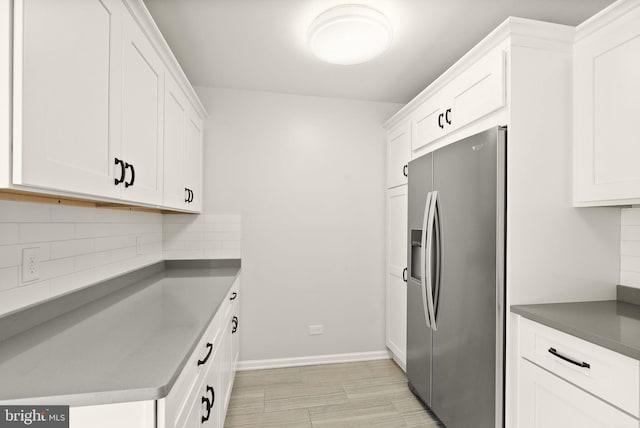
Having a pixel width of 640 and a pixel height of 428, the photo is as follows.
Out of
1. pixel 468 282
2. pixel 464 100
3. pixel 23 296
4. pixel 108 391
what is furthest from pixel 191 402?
pixel 464 100

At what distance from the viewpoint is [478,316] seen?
63.7 inches

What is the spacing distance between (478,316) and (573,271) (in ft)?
1.67

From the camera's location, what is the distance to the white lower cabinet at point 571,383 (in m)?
1.08

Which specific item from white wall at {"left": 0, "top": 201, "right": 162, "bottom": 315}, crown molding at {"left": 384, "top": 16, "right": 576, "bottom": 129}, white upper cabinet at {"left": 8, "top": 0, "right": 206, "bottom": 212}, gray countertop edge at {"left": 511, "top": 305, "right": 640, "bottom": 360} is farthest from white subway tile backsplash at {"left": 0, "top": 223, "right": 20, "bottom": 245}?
crown molding at {"left": 384, "top": 16, "right": 576, "bottom": 129}

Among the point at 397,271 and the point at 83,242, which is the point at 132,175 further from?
the point at 397,271

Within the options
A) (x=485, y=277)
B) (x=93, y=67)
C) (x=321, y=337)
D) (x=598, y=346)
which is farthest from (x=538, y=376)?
(x=93, y=67)

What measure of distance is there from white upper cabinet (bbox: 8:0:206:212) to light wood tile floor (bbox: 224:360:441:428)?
1.56 meters

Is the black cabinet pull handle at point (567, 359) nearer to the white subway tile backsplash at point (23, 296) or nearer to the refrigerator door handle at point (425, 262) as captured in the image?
the refrigerator door handle at point (425, 262)

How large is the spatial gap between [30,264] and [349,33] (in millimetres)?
1805

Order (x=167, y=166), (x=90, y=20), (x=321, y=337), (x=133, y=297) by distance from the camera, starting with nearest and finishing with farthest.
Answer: (x=90, y=20) < (x=133, y=297) < (x=167, y=166) < (x=321, y=337)

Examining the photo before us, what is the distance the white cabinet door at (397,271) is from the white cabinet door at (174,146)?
1.70 meters

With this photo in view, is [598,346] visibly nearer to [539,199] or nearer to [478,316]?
[478,316]

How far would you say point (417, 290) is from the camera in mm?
2232

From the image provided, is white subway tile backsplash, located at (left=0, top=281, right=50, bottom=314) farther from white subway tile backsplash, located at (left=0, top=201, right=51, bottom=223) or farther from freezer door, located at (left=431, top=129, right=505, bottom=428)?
freezer door, located at (left=431, top=129, right=505, bottom=428)
